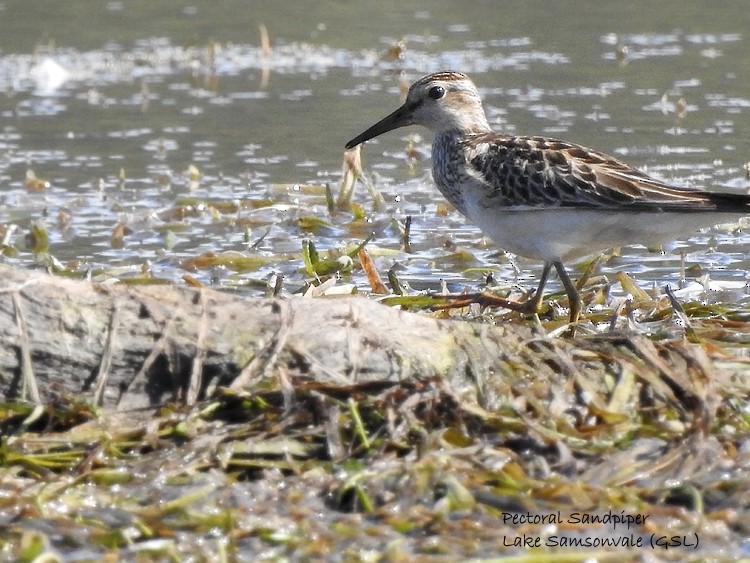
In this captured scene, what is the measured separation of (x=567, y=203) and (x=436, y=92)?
1.43m

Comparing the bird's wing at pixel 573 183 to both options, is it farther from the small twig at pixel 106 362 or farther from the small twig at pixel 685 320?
the small twig at pixel 106 362

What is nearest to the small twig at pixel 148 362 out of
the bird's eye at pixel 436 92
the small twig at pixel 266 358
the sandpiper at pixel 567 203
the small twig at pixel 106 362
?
the small twig at pixel 106 362

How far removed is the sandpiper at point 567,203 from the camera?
19.6ft

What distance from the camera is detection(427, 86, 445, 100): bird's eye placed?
23.9ft

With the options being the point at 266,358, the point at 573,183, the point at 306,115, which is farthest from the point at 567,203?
the point at 306,115

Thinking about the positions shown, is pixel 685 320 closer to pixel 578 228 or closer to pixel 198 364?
pixel 578 228

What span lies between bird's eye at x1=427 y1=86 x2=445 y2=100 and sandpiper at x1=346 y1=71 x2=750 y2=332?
0.68 metres

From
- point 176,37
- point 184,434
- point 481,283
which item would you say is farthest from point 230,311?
point 176,37

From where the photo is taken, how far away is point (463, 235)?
8.38 meters

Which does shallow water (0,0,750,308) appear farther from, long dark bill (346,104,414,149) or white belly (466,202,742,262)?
white belly (466,202,742,262)

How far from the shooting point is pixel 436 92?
23.9 feet

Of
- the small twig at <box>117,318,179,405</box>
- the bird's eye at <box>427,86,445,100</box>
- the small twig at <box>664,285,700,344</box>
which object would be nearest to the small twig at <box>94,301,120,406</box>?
the small twig at <box>117,318,179,405</box>

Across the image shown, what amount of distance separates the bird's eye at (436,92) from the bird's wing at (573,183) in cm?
79

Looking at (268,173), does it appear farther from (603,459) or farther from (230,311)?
(603,459)
